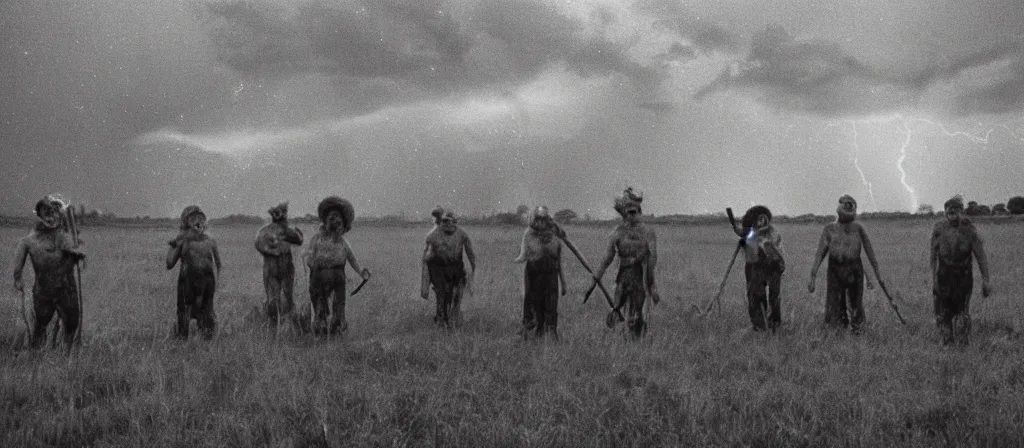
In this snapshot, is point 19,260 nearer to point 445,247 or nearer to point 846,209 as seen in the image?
point 445,247

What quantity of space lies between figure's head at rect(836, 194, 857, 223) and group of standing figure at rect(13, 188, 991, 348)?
0.06 feet

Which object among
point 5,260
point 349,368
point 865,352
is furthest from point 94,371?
point 5,260

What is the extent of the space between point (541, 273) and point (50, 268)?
700 centimetres

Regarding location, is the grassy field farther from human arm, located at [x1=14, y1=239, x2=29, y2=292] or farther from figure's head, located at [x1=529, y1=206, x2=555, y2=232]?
figure's head, located at [x1=529, y1=206, x2=555, y2=232]

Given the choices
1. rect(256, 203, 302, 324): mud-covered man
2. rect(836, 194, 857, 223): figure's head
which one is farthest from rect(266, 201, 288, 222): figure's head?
rect(836, 194, 857, 223): figure's head

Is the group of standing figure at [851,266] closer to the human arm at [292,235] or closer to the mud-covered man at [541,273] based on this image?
the mud-covered man at [541,273]

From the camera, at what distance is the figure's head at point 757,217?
10.9 metres

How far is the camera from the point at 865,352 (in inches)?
345

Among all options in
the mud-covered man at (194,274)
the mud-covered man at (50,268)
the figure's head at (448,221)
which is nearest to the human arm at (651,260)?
the figure's head at (448,221)

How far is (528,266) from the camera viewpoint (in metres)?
9.91

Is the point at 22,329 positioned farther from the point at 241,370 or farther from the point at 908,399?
the point at 908,399

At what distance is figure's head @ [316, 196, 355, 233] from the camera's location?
10.2 m

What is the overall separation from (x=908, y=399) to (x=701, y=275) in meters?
13.0

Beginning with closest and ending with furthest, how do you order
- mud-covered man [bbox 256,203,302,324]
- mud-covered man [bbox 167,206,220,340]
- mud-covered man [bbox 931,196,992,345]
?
mud-covered man [bbox 931,196,992,345], mud-covered man [bbox 167,206,220,340], mud-covered man [bbox 256,203,302,324]
